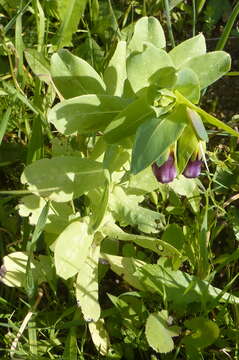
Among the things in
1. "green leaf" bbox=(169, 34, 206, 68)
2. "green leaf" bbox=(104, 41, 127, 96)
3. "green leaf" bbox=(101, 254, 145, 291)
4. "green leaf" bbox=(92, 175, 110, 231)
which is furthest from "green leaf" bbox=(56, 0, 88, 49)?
"green leaf" bbox=(101, 254, 145, 291)

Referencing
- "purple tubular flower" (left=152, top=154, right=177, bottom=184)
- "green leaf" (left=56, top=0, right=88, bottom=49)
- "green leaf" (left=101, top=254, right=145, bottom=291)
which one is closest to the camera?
"purple tubular flower" (left=152, top=154, right=177, bottom=184)

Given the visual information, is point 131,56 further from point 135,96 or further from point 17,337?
point 17,337

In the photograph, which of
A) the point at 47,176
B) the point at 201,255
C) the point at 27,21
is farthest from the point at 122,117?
the point at 27,21

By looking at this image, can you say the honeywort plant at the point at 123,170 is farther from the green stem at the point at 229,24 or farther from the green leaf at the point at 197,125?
the green stem at the point at 229,24

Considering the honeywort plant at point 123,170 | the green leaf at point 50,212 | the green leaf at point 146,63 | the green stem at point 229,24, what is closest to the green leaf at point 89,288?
the honeywort plant at point 123,170

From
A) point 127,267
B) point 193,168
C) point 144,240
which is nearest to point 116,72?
point 193,168

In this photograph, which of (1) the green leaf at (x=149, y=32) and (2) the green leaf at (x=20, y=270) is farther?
(2) the green leaf at (x=20, y=270)

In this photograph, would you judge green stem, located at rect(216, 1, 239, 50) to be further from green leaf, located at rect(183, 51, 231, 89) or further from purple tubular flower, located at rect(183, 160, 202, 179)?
purple tubular flower, located at rect(183, 160, 202, 179)
